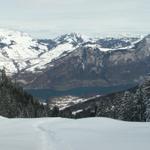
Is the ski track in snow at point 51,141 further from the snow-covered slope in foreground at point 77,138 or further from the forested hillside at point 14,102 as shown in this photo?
the forested hillside at point 14,102

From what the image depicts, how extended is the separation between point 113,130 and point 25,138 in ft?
16.3

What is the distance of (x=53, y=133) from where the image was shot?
21609 millimetres

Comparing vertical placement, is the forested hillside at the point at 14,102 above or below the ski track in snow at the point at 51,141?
below

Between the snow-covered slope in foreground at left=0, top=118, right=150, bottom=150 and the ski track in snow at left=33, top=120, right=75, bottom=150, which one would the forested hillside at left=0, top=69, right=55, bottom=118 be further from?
the ski track in snow at left=33, top=120, right=75, bottom=150

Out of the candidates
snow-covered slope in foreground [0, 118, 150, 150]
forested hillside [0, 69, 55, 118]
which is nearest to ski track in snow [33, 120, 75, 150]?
snow-covered slope in foreground [0, 118, 150, 150]

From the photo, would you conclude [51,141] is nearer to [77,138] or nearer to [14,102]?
[77,138]

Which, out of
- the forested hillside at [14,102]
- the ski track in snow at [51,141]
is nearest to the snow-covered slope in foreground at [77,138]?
the ski track in snow at [51,141]

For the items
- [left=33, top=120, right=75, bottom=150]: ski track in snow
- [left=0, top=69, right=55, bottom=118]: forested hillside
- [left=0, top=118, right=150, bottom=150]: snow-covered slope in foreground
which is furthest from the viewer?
[left=0, top=69, right=55, bottom=118]: forested hillside

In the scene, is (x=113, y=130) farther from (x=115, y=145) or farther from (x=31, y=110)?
(x=31, y=110)

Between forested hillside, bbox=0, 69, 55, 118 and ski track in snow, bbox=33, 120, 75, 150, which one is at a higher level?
ski track in snow, bbox=33, 120, 75, 150

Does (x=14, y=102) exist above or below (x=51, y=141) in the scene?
below

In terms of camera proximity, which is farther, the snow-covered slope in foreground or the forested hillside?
the forested hillside


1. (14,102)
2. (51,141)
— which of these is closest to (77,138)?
(51,141)

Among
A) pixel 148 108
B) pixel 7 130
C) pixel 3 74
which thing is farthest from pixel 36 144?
pixel 3 74
